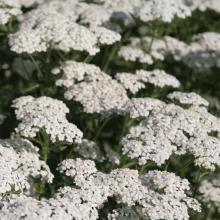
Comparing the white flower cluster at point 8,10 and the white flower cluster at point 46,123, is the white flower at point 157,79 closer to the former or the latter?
the white flower cluster at point 46,123

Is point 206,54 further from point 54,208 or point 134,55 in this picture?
point 54,208

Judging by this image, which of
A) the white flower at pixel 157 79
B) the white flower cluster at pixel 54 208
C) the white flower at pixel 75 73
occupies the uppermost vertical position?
the white flower cluster at pixel 54 208

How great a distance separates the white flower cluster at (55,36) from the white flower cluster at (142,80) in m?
0.58

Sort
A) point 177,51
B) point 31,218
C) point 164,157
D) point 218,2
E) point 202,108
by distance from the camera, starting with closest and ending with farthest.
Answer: point 31,218 → point 164,157 → point 202,108 → point 177,51 → point 218,2

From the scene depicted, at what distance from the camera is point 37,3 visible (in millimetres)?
12578

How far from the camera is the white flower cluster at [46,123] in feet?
27.1

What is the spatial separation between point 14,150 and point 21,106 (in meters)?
0.83

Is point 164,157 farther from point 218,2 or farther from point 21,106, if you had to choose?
point 218,2

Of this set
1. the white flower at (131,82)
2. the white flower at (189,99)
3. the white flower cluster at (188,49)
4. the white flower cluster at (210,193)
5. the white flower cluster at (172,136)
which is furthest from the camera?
the white flower cluster at (188,49)

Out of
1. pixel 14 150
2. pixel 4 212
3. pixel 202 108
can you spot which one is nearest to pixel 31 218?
pixel 4 212

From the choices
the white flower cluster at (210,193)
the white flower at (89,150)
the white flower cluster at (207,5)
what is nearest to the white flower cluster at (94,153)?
the white flower at (89,150)

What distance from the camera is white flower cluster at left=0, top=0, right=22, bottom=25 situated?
10195 mm

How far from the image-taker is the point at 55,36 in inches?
389

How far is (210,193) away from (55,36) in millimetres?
3087
